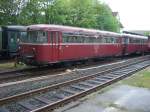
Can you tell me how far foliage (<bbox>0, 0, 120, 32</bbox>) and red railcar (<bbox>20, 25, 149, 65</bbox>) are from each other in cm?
814

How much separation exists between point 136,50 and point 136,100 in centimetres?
2907

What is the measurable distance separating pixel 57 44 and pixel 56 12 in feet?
54.8

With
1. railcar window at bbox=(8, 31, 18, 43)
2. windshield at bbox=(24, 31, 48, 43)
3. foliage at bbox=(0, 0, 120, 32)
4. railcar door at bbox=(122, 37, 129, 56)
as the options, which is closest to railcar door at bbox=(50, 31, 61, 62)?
windshield at bbox=(24, 31, 48, 43)

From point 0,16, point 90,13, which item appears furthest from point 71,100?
point 90,13

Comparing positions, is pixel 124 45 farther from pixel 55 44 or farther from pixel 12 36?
pixel 55 44

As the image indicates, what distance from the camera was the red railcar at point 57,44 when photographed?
61.5 feet

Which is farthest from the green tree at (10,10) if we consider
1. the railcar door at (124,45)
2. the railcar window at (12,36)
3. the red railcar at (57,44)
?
the railcar door at (124,45)

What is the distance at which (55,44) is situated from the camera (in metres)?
19.5

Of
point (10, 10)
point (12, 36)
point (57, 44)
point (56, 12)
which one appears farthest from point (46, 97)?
point (56, 12)

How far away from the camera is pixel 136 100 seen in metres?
10.7

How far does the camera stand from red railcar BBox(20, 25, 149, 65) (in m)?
18.7

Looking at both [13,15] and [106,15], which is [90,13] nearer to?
[106,15]

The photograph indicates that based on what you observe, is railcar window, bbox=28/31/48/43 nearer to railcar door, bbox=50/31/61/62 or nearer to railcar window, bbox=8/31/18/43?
railcar door, bbox=50/31/61/62

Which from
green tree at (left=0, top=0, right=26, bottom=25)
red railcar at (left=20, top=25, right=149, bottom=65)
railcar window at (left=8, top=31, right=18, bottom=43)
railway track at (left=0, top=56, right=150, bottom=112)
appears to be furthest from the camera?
green tree at (left=0, top=0, right=26, bottom=25)
